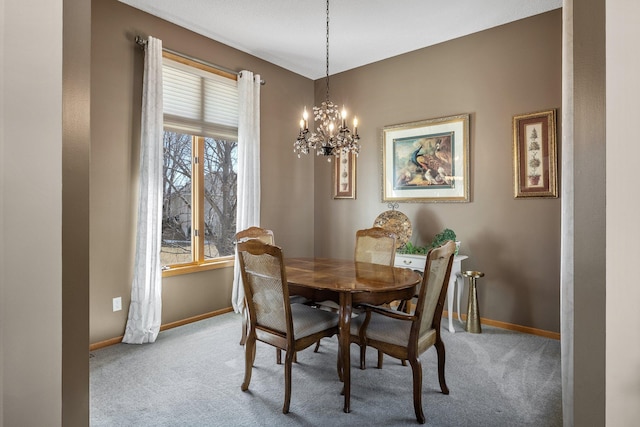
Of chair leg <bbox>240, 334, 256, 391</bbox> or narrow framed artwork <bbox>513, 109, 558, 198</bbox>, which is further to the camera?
narrow framed artwork <bbox>513, 109, 558, 198</bbox>

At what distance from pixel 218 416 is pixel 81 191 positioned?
62.9 inches

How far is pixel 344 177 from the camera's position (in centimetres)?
475

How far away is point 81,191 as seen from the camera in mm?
1046

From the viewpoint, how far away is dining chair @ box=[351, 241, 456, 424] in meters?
2.00

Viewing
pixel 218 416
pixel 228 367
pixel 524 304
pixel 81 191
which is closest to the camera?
pixel 81 191

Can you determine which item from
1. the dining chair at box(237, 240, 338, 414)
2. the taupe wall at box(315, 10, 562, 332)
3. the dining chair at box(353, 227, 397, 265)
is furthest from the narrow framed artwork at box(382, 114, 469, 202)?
the dining chair at box(237, 240, 338, 414)

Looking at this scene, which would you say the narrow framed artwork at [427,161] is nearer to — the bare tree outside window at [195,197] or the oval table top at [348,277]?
the oval table top at [348,277]

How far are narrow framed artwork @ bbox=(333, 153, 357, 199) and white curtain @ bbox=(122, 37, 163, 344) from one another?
2267 millimetres

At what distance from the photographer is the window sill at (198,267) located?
3.54m

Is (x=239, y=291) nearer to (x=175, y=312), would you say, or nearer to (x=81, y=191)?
(x=175, y=312)

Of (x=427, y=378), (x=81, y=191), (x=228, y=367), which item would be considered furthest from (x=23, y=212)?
(x=427, y=378)

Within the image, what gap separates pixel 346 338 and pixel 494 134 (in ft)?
8.63

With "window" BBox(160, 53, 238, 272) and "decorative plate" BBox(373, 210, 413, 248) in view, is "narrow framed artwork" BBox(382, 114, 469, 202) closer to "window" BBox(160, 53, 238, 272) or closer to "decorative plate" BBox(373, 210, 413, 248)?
"decorative plate" BBox(373, 210, 413, 248)

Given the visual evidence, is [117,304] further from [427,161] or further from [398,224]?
[427,161]
